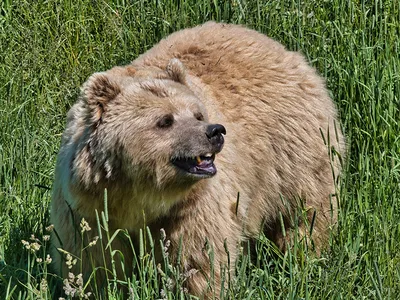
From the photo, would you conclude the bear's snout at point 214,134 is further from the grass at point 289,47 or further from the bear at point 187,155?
the grass at point 289,47

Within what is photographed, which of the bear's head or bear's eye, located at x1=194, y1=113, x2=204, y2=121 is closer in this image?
the bear's head

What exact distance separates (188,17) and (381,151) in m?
2.04

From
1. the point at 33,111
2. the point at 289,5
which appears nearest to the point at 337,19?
the point at 289,5

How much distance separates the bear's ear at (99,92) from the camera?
5004 mm

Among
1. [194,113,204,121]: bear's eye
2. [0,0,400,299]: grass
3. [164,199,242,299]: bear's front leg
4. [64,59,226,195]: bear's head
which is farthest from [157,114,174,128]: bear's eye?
[0,0,400,299]: grass

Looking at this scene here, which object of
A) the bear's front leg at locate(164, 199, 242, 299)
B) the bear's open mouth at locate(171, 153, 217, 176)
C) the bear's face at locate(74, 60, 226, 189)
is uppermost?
the bear's face at locate(74, 60, 226, 189)

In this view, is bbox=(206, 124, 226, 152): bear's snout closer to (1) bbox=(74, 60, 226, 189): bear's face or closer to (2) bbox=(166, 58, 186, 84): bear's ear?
(1) bbox=(74, 60, 226, 189): bear's face

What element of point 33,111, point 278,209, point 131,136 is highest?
point 131,136

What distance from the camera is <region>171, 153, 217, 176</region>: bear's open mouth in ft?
15.9

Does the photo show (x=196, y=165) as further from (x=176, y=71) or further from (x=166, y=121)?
(x=176, y=71)

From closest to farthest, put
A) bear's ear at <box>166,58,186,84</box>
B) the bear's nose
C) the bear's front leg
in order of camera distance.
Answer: the bear's nose
the bear's front leg
bear's ear at <box>166,58,186,84</box>

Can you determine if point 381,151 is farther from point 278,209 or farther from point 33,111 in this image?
point 33,111

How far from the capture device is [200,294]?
504cm

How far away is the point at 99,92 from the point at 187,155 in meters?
0.65
